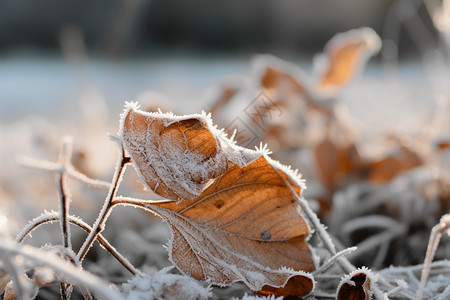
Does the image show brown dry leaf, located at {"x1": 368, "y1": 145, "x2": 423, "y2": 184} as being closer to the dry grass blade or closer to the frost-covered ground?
the frost-covered ground

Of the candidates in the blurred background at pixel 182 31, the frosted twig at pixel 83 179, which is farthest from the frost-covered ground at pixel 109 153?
the blurred background at pixel 182 31

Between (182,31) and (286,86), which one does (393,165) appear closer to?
(286,86)

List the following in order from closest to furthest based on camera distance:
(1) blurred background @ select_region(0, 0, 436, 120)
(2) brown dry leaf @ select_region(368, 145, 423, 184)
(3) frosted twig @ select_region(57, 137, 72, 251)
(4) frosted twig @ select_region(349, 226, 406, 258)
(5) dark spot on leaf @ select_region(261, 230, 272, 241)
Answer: (3) frosted twig @ select_region(57, 137, 72, 251) < (5) dark spot on leaf @ select_region(261, 230, 272, 241) < (4) frosted twig @ select_region(349, 226, 406, 258) < (2) brown dry leaf @ select_region(368, 145, 423, 184) < (1) blurred background @ select_region(0, 0, 436, 120)

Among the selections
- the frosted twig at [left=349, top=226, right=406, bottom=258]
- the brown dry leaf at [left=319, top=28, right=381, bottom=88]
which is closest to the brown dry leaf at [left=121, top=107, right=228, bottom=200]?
the frosted twig at [left=349, top=226, right=406, bottom=258]

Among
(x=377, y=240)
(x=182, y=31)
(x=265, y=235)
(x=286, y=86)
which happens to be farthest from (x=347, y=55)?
(x=182, y=31)

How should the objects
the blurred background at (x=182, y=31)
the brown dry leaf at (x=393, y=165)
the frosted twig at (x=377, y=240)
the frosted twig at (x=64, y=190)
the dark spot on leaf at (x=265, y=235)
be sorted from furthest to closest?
the blurred background at (x=182, y=31), the brown dry leaf at (x=393, y=165), the frosted twig at (x=377, y=240), the dark spot on leaf at (x=265, y=235), the frosted twig at (x=64, y=190)

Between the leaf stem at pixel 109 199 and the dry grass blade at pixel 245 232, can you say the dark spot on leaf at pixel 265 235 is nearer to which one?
the dry grass blade at pixel 245 232

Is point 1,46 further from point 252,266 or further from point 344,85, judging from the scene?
point 252,266

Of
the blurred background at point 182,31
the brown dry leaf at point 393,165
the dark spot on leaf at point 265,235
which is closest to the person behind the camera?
the dark spot on leaf at point 265,235
